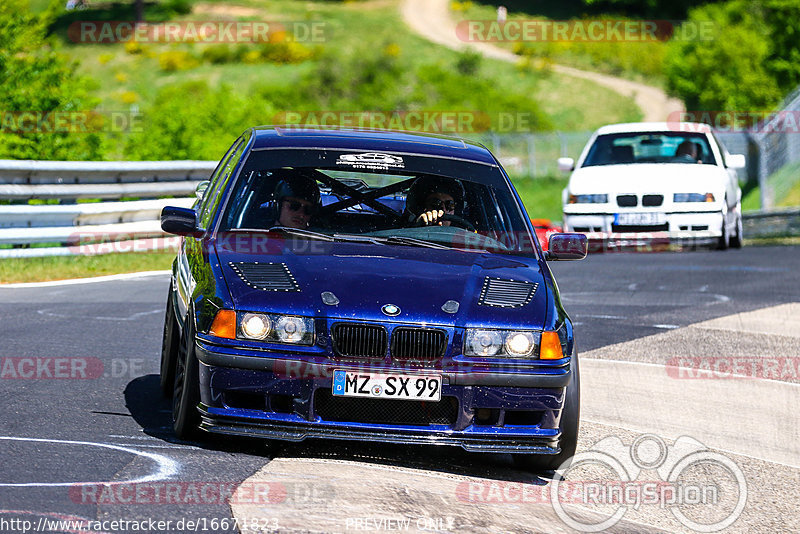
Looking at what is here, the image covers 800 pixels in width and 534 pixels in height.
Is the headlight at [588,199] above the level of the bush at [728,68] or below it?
below

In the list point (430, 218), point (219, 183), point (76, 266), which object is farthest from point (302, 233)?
point (76, 266)

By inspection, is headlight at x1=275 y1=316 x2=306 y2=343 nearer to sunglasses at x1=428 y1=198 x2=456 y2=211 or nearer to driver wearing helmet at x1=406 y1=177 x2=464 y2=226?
driver wearing helmet at x1=406 y1=177 x2=464 y2=226

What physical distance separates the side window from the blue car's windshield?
17cm

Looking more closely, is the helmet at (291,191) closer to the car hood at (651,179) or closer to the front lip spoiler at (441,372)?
the front lip spoiler at (441,372)

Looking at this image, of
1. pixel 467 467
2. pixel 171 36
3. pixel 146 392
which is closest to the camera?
pixel 467 467

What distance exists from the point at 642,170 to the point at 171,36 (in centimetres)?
8823

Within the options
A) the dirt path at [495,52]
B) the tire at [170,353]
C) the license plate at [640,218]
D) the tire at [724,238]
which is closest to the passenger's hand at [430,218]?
the tire at [170,353]

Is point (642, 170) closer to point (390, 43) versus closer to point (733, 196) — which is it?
point (733, 196)

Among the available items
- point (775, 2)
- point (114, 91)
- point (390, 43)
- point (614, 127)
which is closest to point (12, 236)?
point (614, 127)

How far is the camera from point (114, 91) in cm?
8325

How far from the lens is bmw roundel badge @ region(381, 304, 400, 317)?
5762 mm

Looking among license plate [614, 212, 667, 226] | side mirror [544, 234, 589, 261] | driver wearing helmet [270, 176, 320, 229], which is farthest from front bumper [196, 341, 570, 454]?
license plate [614, 212, 667, 226]

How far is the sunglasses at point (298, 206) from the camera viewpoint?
6883 millimetres

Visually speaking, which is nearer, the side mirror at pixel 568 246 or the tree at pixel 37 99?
the side mirror at pixel 568 246
